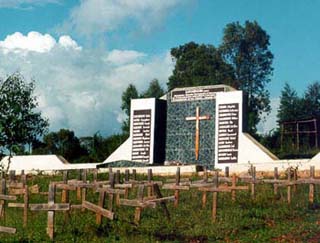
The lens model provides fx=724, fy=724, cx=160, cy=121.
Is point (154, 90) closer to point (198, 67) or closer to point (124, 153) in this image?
point (198, 67)

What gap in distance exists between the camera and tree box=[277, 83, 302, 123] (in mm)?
62906

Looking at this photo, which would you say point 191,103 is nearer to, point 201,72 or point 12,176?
point 12,176

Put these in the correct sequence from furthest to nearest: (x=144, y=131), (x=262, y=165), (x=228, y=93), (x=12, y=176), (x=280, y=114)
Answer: (x=280, y=114)
(x=144, y=131)
(x=228, y=93)
(x=262, y=165)
(x=12, y=176)

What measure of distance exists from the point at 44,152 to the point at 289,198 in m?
36.9

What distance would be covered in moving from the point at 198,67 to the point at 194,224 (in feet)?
149

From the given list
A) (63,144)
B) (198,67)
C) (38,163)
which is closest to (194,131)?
(38,163)

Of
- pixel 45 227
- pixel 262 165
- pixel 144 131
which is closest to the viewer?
pixel 45 227

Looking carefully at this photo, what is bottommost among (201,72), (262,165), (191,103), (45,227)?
(45,227)

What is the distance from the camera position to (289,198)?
23.7 m

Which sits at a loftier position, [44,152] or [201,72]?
[201,72]

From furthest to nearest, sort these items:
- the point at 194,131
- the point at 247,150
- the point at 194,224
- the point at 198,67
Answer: the point at 198,67 < the point at 194,131 < the point at 247,150 < the point at 194,224

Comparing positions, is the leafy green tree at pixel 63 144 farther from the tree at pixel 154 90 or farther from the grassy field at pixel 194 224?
the grassy field at pixel 194 224

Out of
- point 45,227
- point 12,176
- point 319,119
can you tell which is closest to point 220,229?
point 45,227

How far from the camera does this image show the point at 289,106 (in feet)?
209
